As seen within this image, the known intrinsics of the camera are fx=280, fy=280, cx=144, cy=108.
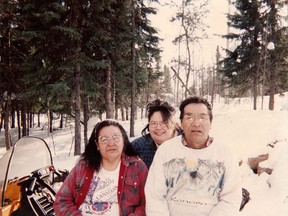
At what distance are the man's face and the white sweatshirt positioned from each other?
0.25ft

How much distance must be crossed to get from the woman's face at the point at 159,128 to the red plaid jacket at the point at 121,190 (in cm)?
77

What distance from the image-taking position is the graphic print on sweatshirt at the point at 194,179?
7.82 ft

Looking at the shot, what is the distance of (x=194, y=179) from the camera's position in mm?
2404

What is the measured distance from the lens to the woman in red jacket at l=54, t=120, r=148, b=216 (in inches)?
106

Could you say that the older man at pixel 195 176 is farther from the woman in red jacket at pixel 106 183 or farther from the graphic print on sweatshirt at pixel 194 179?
the woman in red jacket at pixel 106 183

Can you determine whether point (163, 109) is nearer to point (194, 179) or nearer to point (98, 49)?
point (194, 179)

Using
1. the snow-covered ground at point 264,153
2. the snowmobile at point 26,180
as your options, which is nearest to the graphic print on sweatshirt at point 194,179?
the snow-covered ground at point 264,153

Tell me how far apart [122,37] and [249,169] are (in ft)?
30.1

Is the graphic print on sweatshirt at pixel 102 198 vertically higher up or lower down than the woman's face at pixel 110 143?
lower down

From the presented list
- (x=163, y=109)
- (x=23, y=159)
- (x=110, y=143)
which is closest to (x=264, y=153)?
(x=163, y=109)

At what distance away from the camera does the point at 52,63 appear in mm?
12789

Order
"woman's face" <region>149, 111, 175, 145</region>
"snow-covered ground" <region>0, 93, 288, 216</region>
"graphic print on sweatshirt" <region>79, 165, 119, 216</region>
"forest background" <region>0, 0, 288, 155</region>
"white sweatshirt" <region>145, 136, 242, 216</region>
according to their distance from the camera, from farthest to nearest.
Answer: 1. "forest background" <region>0, 0, 288, 155</region>
2. "snow-covered ground" <region>0, 93, 288, 216</region>
3. "woman's face" <region>149, 111, 175, 145</region>
4. "graphic print on sweatshirt" <region>79, 165, 119, 216</region>
5. "white sweatshirt" <region>145, 136, 242, 216</region>

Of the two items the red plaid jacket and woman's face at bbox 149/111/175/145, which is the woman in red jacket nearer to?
the red plaid jacket

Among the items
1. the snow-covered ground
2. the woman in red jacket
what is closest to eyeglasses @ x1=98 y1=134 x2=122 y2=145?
the woman in red jacket
